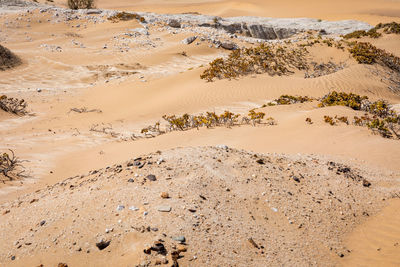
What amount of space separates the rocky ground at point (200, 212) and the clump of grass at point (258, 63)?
864 cm

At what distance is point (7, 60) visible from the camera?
14.1 metres

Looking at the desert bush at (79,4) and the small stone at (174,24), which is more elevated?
the desert bush at (79,4)

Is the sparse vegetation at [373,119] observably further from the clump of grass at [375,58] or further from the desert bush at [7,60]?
the desert bush at [7,60]

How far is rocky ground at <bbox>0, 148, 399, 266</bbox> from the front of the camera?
2562 mm

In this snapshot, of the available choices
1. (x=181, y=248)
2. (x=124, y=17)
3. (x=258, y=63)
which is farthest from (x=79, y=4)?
(x=181, y=248)

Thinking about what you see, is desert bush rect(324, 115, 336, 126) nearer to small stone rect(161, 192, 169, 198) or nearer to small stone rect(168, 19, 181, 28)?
small stone rect(161, 192, 169, 198)

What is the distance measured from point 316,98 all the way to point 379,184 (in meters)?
6.62

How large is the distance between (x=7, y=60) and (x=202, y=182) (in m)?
15.3

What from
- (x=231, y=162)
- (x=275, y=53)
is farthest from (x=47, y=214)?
(x=275, y=53)

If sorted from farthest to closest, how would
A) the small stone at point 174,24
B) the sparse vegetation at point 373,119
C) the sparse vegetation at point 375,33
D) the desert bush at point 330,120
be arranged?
the small stone at point 174,24 < the sparse vegetation at point 375,33 < the desert bush at point 330,120 < the sparse vegetation at point 373,119

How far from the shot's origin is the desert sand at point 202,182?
2.68 m

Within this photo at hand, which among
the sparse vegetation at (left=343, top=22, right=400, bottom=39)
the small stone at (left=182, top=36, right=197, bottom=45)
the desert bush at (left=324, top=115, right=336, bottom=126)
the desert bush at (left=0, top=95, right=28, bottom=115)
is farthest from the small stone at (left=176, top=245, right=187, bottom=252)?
the sparse vegetation at (left=343, top=22, right=400, bottom=39)

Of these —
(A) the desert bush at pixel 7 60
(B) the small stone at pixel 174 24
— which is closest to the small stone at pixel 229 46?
(B) the small stone at pixel 174 24

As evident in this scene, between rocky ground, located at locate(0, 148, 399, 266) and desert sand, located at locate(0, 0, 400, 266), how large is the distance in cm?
1
